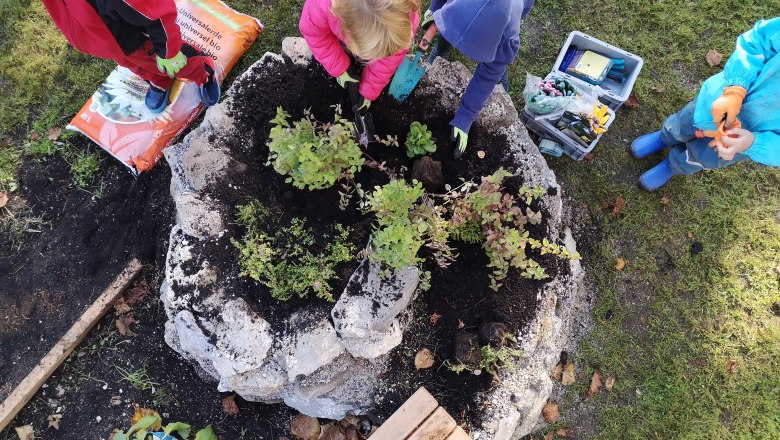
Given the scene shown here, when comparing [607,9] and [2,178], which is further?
[607,9]

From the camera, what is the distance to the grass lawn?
3580mm

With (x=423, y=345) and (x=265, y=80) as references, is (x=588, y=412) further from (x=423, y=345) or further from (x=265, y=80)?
(x=265, y=80)

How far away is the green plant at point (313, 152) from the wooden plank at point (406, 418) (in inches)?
51.1

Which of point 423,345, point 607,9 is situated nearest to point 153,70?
point 423,345

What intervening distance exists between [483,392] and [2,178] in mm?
3755

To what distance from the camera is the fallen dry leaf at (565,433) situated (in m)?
3.50

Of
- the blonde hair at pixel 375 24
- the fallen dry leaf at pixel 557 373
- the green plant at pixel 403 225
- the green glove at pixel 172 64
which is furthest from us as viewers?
the fallen dry leaf at pixel 557 373

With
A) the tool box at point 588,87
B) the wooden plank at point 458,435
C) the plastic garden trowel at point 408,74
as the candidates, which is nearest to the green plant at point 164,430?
the wooden plank at point 458,435

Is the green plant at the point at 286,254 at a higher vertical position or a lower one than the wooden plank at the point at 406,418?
higher

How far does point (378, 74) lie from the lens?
276 centimetres

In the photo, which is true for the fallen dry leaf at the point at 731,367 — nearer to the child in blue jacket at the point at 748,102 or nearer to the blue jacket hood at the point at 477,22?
the child in blue jacket at the point at 748,102

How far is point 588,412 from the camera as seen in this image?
3.54 m

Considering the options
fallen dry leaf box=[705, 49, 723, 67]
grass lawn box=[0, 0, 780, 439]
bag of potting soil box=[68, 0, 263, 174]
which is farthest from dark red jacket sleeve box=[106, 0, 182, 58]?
fallen dry leaf box=[705, 49, 723, 67]

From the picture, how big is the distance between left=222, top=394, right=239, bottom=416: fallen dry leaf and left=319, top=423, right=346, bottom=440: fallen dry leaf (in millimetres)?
607
